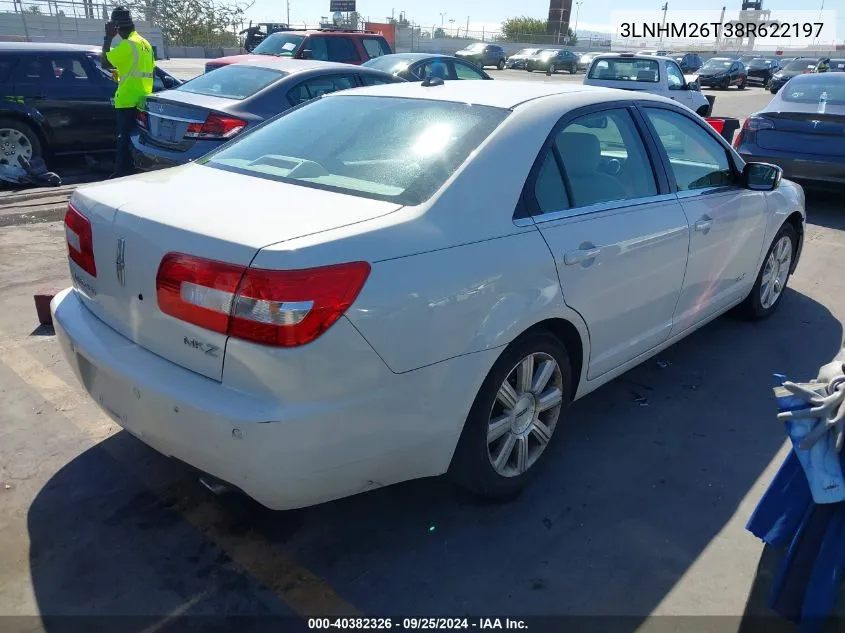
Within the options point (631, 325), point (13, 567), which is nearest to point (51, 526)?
point (13, 567)

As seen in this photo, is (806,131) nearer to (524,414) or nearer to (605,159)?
(605,159)

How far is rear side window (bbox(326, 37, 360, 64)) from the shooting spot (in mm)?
13461

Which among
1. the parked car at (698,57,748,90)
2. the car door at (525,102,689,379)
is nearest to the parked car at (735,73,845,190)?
the car door at (525,102,689,379)

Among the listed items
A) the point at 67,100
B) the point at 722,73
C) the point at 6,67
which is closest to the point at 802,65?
the point at 722,73

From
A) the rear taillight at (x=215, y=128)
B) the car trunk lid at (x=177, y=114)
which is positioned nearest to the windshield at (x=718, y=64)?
the car trunk lid at (x=177, y=114)

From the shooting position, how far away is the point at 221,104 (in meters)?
7.26

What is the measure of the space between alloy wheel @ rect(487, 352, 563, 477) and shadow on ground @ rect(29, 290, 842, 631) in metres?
0.19

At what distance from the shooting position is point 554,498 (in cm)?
313

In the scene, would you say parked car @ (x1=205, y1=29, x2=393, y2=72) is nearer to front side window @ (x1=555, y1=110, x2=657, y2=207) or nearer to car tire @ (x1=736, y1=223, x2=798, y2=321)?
car tire @ (x1=736, y1=223, x2=798, y2=321)

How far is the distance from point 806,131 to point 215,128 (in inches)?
261

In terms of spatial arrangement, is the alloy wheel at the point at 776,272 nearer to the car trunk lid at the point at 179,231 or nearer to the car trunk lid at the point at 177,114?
the car trunk lid at the point at 179,231

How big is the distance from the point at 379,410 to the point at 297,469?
0.32 meters

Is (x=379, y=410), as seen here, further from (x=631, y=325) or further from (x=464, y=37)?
(x=464, y=37)

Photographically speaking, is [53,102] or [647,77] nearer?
[53,102]
